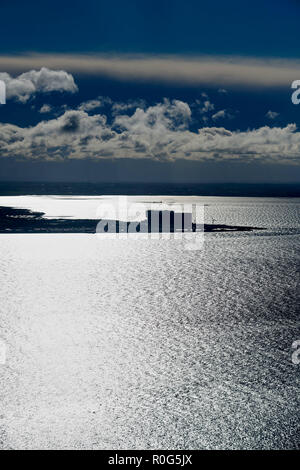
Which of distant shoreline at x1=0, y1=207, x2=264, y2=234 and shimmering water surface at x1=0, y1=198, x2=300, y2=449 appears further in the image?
distant shoreline at x1=0, y1=207, x2=264, y2=234

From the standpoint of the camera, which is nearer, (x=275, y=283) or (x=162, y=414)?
(x=162, y=414)

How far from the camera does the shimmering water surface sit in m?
14.5

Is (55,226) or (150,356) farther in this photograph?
(55,226)

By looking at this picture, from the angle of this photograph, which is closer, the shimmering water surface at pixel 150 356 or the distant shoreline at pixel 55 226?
the shimmering water surface at pixel 150 356

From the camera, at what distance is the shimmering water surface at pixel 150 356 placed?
1452 cm

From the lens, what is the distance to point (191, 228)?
3137 inches

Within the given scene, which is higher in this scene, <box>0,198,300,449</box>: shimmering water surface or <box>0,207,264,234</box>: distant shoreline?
<box>0,207,264,234</box>: distant shoreline

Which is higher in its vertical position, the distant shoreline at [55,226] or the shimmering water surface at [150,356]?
the distant shoreline at [55,226]

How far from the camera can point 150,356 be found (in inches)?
842
